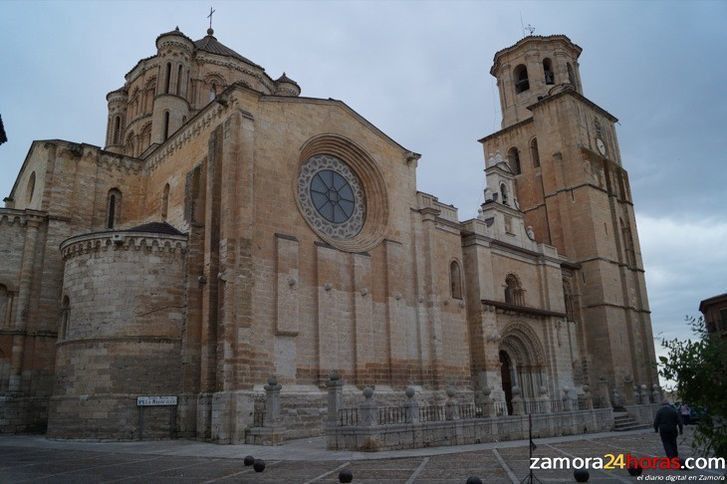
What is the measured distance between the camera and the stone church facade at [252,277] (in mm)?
17484

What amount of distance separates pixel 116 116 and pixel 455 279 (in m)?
22.7

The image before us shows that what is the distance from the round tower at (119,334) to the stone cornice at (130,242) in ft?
0.10

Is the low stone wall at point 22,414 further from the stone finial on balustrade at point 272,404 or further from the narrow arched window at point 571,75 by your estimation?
the narrow arched window at point 571,75

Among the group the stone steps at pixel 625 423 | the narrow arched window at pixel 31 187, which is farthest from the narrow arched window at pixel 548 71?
the narrow arched window at pixel 31 187

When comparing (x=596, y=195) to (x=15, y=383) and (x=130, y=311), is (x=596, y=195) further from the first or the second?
(x=15, y=383)

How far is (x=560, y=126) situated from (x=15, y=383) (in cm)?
3222

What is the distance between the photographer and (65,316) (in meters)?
19.1

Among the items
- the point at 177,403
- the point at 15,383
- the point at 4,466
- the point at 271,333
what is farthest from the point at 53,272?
the point at 4,466

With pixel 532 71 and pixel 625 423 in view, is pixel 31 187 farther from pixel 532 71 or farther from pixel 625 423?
pixel 532 71

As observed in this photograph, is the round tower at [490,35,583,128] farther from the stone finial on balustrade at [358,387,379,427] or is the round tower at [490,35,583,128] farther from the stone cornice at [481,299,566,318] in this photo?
the stone finial on balustrade at [358,387,379,427]

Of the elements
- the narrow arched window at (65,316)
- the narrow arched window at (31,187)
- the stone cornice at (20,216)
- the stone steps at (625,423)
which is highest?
the narrow arched window at (31,187)

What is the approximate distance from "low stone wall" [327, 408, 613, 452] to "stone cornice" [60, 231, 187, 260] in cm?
875

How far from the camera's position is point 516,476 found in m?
9.14

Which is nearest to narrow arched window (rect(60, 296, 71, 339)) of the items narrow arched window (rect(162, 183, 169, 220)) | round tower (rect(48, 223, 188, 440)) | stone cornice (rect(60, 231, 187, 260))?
round tower (rect(48, 223, 188, 440))
